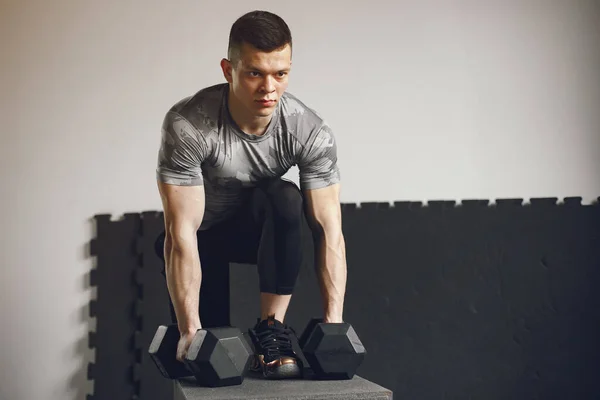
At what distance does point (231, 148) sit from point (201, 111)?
4.5 inches

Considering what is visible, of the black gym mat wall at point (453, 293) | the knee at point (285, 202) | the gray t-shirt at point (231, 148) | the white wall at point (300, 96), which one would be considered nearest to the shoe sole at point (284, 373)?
the knee at point (285, 202)

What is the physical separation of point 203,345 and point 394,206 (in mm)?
2079

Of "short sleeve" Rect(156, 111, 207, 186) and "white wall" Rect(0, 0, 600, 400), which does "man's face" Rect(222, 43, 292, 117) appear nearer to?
"short sleeve" Rect(156, 111, 207, 186)

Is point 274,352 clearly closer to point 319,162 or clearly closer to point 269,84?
point 319,162

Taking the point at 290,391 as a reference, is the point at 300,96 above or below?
above

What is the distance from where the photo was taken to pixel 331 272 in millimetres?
1895

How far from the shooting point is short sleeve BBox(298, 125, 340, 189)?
1892 millimetres

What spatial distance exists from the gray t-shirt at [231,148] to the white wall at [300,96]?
5.49 feet

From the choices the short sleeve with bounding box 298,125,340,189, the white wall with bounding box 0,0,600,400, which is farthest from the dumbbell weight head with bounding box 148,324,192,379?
the white wall with bounding box 0,0,600,400

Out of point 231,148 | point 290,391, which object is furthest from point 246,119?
point 290,391

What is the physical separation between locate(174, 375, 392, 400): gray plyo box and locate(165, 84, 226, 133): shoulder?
1.99 ft

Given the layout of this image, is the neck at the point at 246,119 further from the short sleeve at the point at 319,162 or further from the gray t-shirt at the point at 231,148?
the short sleeve at the point at 319,162

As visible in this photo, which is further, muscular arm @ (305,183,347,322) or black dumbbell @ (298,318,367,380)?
muscular arm @ (305,183,347,322)

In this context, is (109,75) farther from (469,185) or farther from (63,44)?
(469,185)
